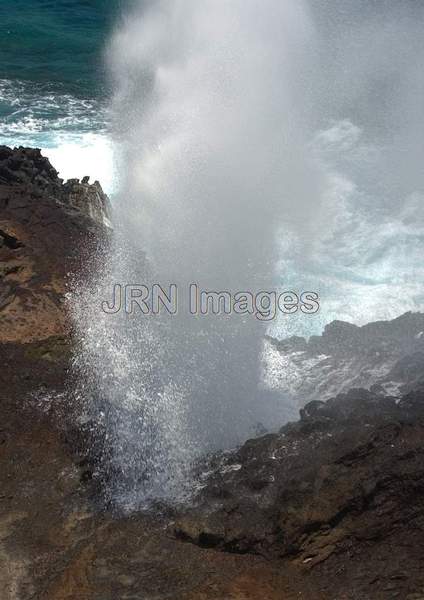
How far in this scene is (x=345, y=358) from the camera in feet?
47.8

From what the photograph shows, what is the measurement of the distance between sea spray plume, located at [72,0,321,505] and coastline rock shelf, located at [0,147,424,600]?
775mm

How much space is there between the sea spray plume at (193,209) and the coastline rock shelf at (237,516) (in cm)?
77

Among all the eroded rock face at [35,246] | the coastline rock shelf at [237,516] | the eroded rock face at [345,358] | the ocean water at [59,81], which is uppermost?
the ocean water at [59,81]

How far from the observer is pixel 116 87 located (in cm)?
2816

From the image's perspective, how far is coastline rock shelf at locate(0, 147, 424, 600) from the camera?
7223 mm

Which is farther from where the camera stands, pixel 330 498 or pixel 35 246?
pixel 35 246

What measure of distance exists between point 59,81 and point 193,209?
42.3 ft

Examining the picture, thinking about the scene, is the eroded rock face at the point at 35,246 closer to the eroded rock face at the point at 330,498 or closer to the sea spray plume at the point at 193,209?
the sea spray plume at the point at 193,209

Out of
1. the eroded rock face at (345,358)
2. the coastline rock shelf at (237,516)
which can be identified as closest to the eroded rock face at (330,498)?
the coastline rock shelf at (237,516)

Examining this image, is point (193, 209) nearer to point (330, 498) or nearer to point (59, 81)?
point (59, 81)

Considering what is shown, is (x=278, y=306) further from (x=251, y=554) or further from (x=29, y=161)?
(x=251, y=554)

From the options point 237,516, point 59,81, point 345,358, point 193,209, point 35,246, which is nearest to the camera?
point 237,516

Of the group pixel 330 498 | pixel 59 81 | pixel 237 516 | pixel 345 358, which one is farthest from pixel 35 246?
pixel 59 81

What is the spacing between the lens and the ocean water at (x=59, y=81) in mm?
22797
